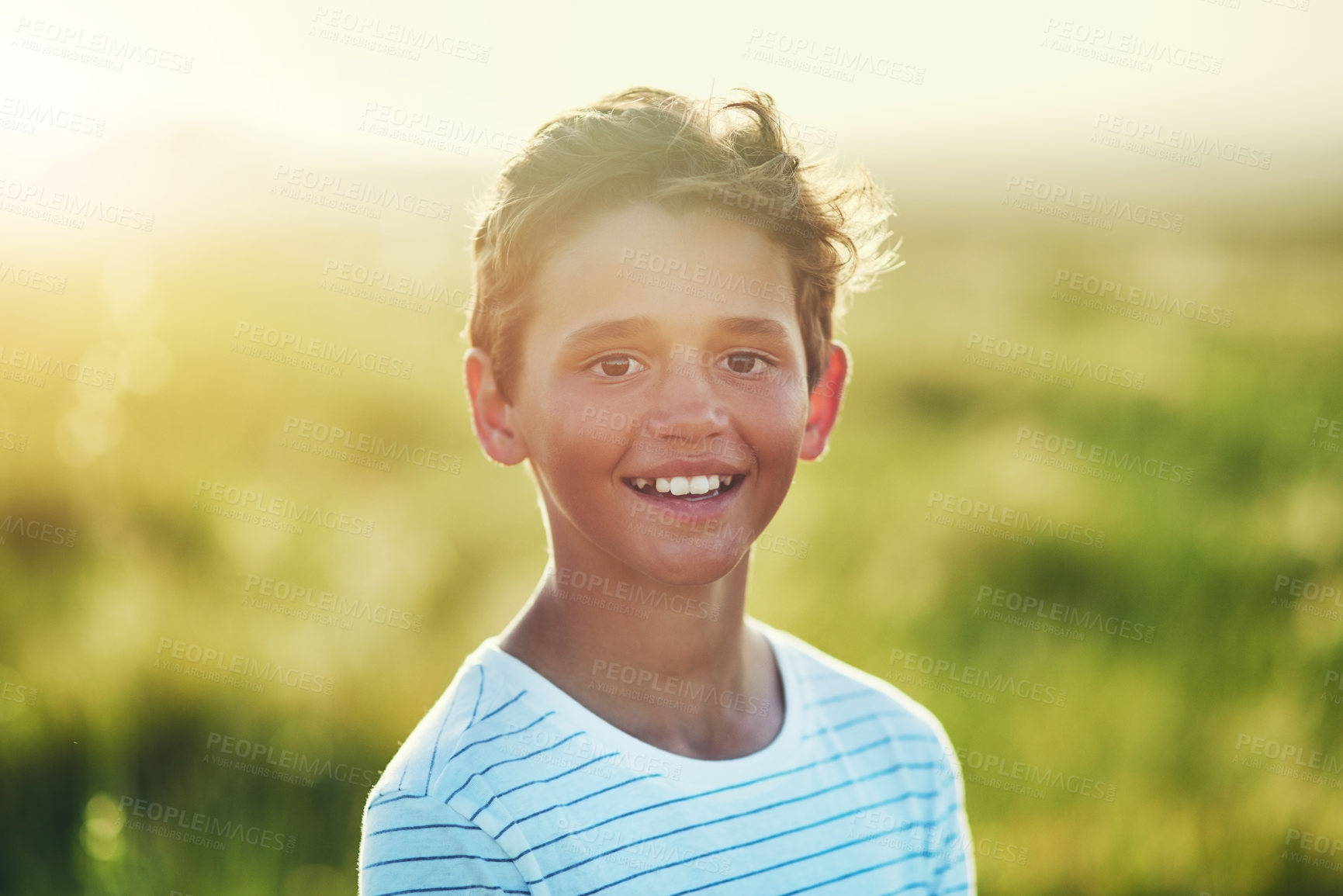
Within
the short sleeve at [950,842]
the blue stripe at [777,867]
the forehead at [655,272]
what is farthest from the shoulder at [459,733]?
the short sleeve at [950,842]

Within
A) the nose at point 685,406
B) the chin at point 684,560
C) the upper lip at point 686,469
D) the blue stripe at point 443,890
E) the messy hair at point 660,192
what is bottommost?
the blue stripe at point 443,890

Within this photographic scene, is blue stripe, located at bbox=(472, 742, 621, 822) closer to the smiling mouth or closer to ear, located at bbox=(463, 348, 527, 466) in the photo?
the smiling mouth

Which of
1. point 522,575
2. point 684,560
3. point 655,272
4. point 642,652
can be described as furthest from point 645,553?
point 522,575

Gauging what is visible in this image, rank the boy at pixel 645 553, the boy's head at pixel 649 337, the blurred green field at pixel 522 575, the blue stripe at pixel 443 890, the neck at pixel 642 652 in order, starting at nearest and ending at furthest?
the blue stripe at pixel 443 890 < the boy at pixel 645 553 < the boy's head at pixel 649 337 < the neck at pixel 642 652 < the blurred green field at pixel 522 575

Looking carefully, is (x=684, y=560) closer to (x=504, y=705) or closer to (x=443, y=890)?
(x=504, y=705)

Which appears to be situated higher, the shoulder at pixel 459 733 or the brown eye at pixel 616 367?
the brown eye at pixel 616 367

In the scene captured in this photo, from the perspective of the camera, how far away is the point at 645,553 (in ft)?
6.34

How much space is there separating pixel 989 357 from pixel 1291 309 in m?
1.67

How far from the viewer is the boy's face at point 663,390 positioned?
1892mm

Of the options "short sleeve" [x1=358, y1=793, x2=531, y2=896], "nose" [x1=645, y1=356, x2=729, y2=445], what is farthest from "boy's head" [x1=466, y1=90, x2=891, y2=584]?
"short sleeve" [x1=358, y1=793, x2=531, y2=896]

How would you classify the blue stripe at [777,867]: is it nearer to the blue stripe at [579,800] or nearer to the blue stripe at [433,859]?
the blue stripe at [579,800]

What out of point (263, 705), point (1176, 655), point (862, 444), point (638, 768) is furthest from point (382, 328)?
point (638, 768)

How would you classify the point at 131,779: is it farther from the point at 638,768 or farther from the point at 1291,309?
the point at 1291,309

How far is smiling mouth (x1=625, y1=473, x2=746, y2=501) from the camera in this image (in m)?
1.92
